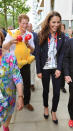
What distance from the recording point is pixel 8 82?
193cm

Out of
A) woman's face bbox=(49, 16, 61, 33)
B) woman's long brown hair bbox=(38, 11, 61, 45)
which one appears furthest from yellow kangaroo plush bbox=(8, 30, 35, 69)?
woman's face bbox=(49, 16, 61, 33)

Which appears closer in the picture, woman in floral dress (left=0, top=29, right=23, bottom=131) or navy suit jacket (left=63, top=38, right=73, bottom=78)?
woman in floral dress (left=0, top=29, right=23, bottom=131)

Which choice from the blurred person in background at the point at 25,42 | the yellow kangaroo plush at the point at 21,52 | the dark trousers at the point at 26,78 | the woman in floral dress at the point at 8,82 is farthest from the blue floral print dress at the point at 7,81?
the dark trousers at the point at 26,78

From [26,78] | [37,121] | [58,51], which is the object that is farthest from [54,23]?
[37,121]

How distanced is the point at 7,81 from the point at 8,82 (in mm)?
23

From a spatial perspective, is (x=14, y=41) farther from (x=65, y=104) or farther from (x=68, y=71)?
(x=65, y=104)

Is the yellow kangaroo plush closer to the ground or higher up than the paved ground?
higher up

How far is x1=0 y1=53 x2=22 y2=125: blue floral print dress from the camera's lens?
1818mm

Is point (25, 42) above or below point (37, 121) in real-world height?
above

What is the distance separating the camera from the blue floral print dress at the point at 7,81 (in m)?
1.82

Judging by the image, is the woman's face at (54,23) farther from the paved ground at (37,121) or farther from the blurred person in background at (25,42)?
the paved ground at (37,121)

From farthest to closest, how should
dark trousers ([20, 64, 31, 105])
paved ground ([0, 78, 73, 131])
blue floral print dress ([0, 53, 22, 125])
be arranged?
1. dark trousers ([20, 64, 31, 105])
2. paved ground ([0, 78, 73, 131])
3. blue floral print dress ([0, 53, 22, 125])

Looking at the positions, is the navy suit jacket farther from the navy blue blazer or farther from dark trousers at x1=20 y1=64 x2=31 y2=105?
dark trousers at x1=20 y1=64 x2=31 y2=105

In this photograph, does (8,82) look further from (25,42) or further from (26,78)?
(26,78)
